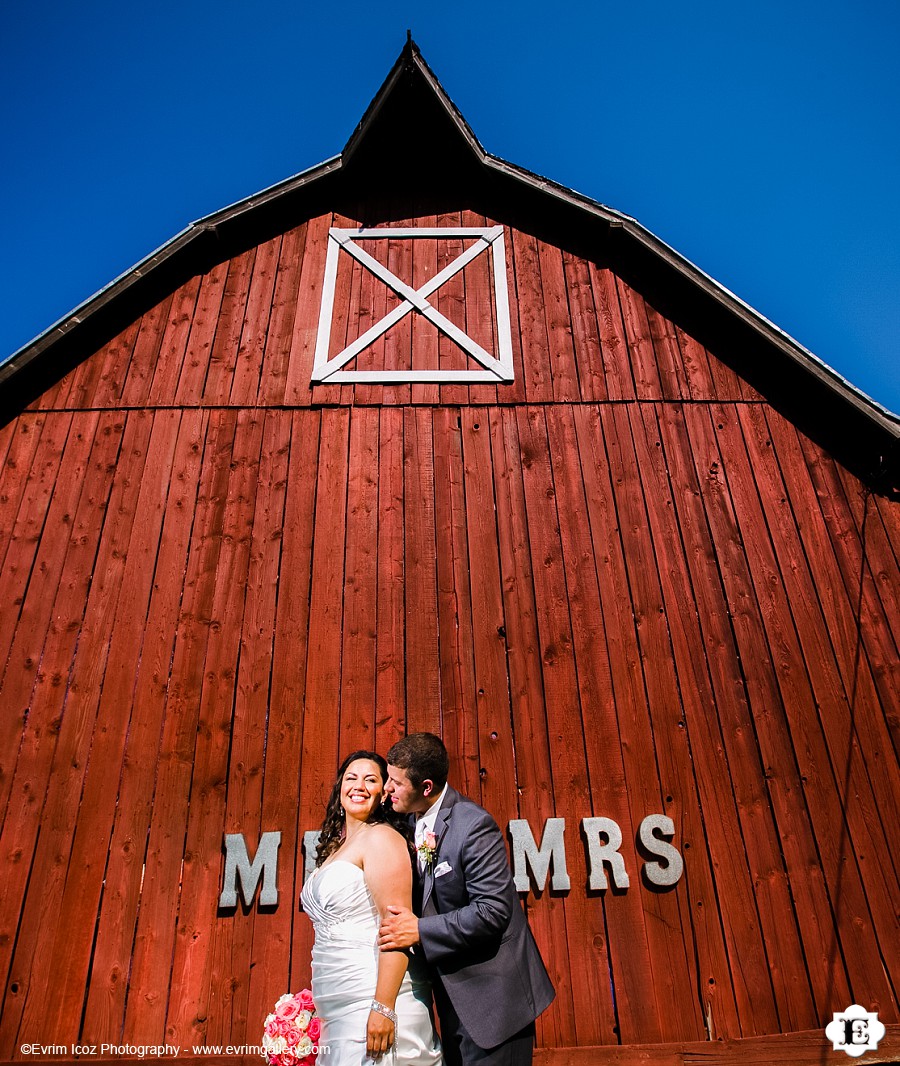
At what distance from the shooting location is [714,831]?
13.2ft

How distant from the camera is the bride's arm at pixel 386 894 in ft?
8.39

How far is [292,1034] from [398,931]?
84 centimetres

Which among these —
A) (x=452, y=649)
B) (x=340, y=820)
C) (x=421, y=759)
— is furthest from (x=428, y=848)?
(x=452, y=649)

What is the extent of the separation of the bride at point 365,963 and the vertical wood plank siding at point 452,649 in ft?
3.24

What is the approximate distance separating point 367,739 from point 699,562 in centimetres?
245

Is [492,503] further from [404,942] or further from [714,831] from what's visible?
[404,942]

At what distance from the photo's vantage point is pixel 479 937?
269 cm

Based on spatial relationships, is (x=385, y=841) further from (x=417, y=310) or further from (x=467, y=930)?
(x=417, y=310)

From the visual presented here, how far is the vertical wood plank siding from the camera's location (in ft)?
12.3

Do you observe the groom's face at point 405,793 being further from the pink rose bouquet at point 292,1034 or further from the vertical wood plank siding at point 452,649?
the vertical wood plank siding at point 452,649

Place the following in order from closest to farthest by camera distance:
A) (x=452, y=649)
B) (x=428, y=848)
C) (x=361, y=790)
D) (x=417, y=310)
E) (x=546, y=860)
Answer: (x=428, y=848) < (x=361, y=790) < (x=546, y=860) < (x=452, y=649) < (x=417, y=310)

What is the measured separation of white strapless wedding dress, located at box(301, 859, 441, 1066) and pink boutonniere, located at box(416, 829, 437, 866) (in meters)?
0.26

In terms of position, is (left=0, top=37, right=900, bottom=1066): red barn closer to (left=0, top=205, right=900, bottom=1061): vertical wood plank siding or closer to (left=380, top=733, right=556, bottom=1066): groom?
(left=0, top=205, right=900, bottom=1061): vertical wood plank siding

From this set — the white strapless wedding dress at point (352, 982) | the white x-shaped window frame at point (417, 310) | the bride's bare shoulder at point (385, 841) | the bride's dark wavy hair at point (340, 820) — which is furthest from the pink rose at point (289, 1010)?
the white x-shaped window frame at point (417, 310)
